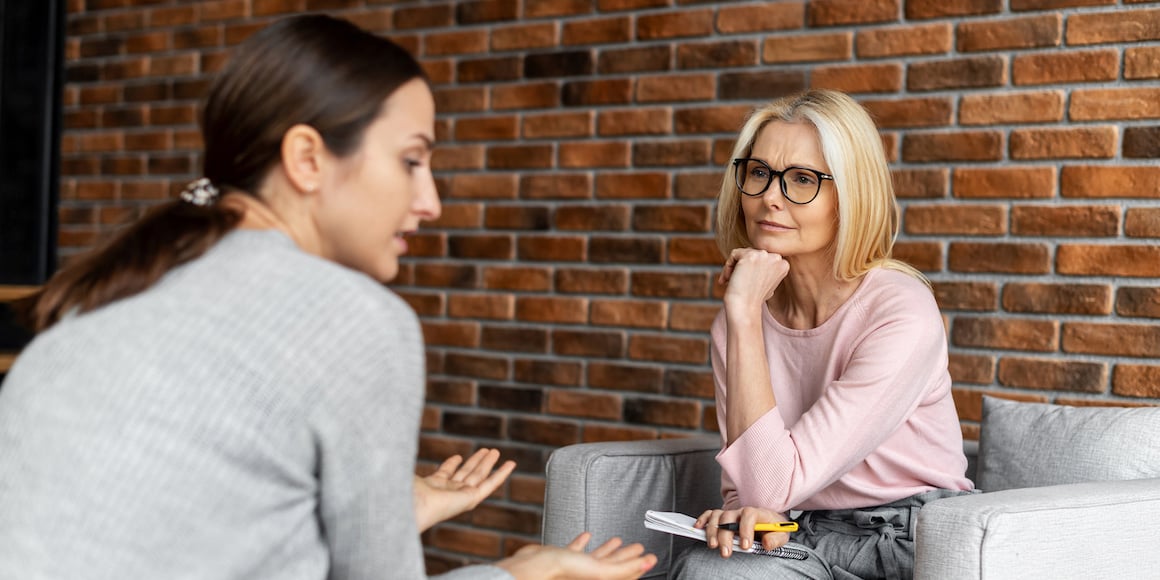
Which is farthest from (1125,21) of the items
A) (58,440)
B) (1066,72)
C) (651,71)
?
(58,440)

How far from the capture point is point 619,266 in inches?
120

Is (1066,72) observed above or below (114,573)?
above

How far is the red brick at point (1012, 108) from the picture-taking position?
7.97 ft

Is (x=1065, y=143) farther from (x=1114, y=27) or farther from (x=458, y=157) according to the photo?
(x=458, y=157)

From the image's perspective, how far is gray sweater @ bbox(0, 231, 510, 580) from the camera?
1.00 meters

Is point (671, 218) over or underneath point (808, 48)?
underneath

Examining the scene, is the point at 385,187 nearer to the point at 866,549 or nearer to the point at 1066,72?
the point at 866,549

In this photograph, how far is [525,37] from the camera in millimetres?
3205

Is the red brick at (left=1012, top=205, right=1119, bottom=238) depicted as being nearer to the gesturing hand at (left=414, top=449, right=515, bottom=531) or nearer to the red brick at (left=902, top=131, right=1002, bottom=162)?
the red brick at (left=902, top=131, right=1002, bottom=162)

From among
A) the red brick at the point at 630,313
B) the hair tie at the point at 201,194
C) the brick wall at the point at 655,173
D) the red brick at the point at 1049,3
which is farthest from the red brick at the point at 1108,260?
the hair tie at the point at 201,194

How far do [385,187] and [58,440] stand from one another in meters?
0.40

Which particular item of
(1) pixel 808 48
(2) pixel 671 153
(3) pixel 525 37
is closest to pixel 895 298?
(1) pixel 808 48

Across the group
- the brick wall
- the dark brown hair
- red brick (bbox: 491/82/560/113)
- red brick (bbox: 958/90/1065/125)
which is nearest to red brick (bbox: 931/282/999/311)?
the brick wall

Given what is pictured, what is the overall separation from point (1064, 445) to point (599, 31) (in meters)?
1.66
